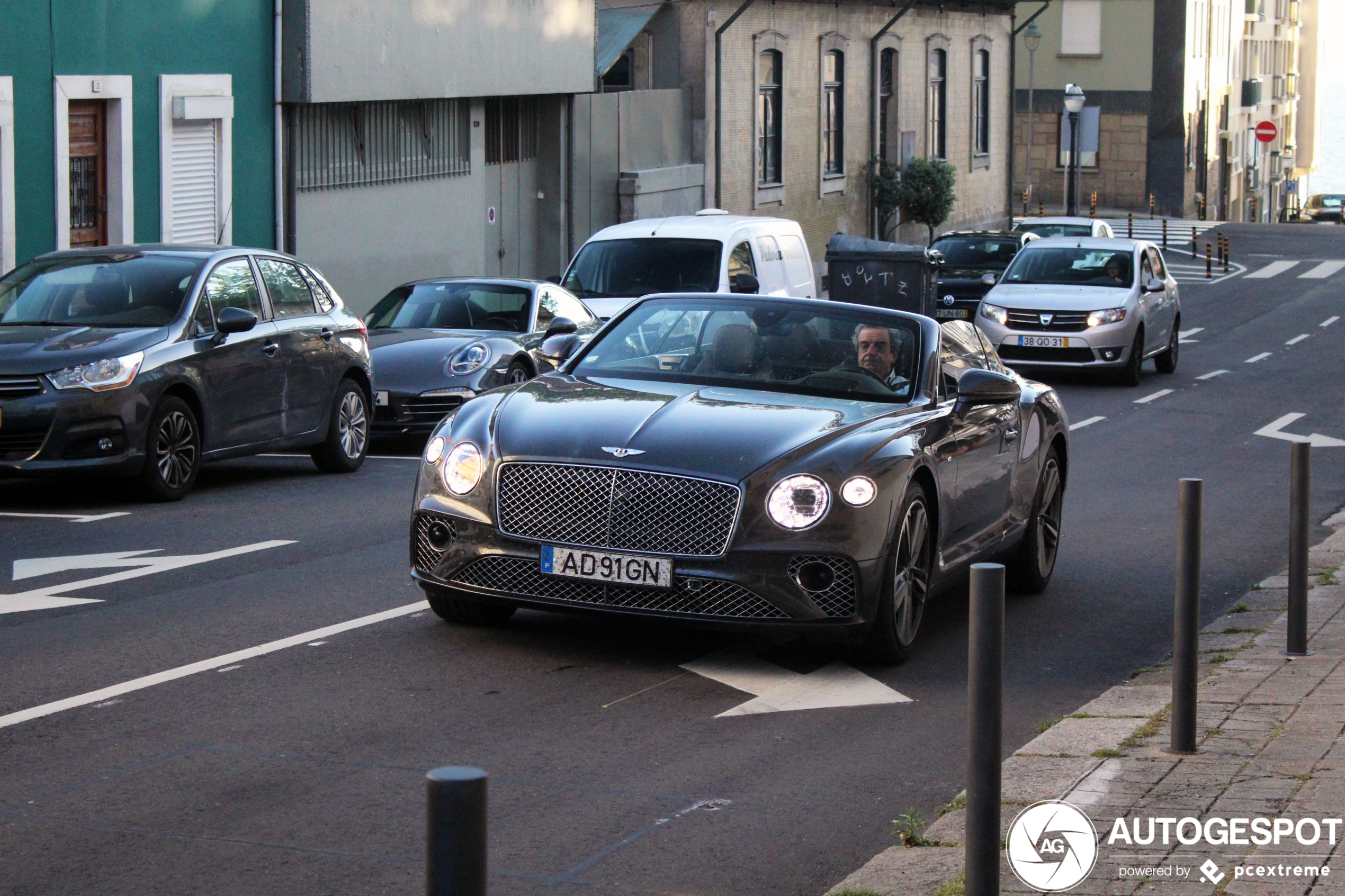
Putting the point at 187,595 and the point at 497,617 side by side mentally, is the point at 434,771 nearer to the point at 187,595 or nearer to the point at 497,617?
the point at 497,617

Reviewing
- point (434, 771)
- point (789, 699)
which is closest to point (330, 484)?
point (789, 699)

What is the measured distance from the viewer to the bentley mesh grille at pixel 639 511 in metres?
7.60

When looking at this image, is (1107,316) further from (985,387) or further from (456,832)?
(456,832)

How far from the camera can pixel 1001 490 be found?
9.63 metres

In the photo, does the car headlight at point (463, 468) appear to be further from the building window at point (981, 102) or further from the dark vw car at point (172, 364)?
the building window at point (981, 102)

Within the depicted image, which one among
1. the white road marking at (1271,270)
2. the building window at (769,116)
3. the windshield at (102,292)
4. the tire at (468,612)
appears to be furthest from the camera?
the white road marking at (1271,270)

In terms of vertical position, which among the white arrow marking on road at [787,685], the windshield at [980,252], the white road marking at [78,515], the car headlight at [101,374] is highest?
the windshield at [980,252]

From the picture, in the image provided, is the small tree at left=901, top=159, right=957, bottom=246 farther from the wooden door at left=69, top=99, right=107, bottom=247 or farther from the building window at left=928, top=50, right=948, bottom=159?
the wooden door at left=69, top=99, right=107, bottom=247

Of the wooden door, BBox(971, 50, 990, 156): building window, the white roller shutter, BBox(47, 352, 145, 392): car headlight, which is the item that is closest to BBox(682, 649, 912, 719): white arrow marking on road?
BBox(47, 352, 145, 392): car headlight

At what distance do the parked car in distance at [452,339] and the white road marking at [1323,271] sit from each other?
104 ft

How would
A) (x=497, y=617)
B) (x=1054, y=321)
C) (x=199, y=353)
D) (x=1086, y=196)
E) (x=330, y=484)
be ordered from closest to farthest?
(x=497, y=617) → (x=199, y=353) → (x=330, y=484) → (x=1054, y=321) → (x=1086, y=196)

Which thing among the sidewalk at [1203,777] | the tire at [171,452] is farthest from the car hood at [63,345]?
the sidewalk at [1203,777]

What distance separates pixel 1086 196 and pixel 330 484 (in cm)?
6194

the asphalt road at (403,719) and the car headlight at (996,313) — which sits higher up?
the car headlight at (996,313)
